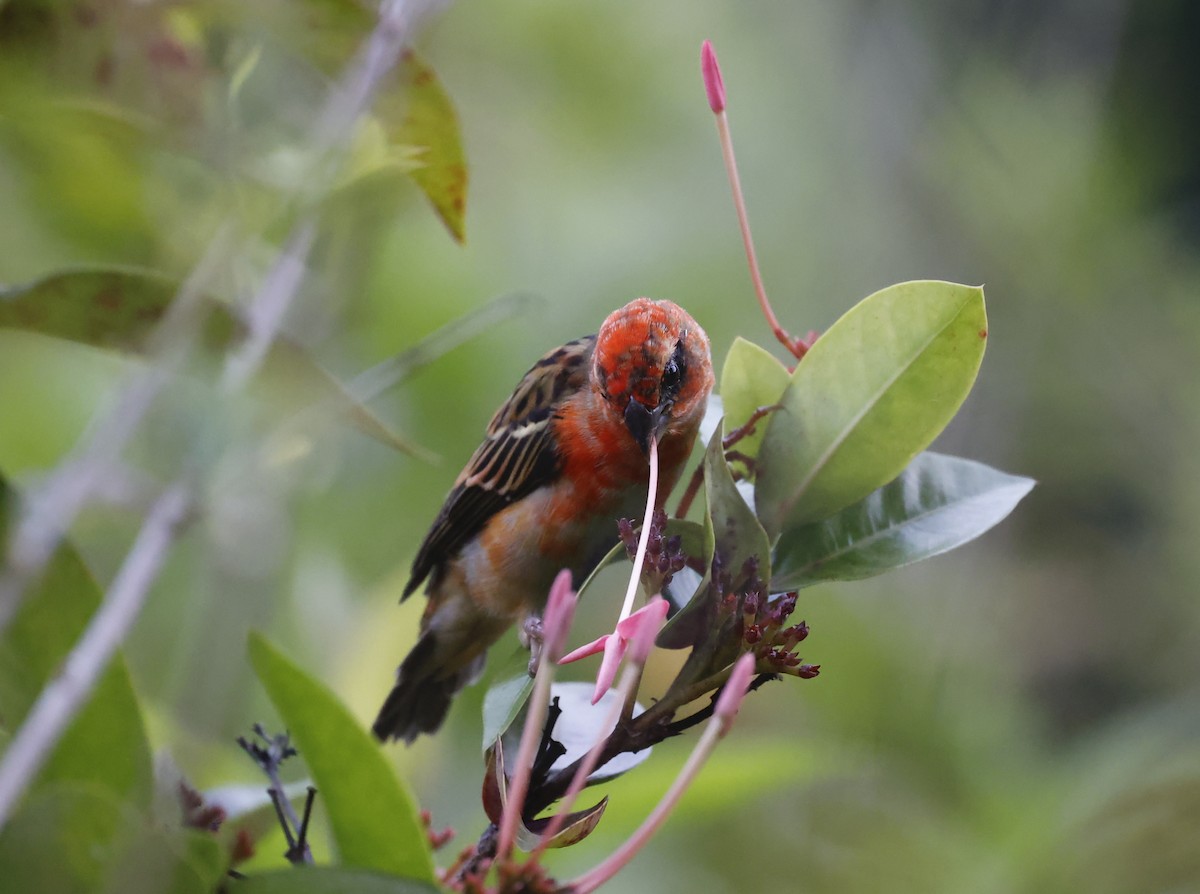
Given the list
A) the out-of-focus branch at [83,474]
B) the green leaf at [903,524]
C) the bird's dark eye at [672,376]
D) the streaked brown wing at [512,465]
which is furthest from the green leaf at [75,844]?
the streaked brown wing at [512,465]

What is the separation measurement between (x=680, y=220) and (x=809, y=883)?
2032 mm

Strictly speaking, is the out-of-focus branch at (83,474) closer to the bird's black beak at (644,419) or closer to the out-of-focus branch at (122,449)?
the out-of-focus branch at (122,449)

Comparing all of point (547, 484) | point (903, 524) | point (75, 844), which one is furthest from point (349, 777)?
point (547, 484)

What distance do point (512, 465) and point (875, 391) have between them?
2.89 ft

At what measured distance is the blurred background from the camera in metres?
1.27

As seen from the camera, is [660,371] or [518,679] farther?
[660,371]

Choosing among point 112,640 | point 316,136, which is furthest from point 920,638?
point 112,640

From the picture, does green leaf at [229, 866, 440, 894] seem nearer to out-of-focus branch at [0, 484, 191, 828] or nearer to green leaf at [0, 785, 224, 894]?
green leaf at [0, 785, 224, 894]

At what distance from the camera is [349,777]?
0.84 metres

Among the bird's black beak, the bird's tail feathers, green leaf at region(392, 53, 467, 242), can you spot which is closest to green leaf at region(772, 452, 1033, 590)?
the bird's black beak

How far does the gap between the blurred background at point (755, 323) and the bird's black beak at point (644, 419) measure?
1.34 ft

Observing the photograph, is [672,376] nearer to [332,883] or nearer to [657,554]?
[657,554]

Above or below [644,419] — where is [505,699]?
below

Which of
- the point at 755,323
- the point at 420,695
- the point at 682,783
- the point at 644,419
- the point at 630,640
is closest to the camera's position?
the point at 682,783
